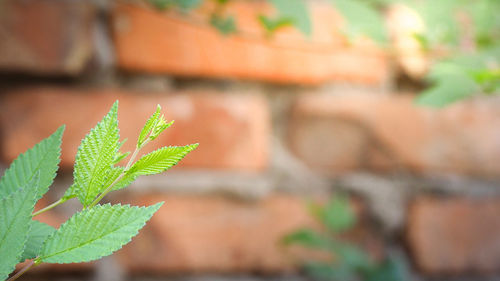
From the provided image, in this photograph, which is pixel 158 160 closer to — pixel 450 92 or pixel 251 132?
pixel 450 92

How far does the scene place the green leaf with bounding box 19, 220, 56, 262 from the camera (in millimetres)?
138

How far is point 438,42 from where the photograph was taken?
44 centimetres

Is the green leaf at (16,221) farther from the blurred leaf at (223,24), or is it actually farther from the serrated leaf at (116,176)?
the blurred leaf at (223,24)


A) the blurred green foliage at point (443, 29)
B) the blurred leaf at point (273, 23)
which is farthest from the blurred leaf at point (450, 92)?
the blurred leaf at point (273, 23)

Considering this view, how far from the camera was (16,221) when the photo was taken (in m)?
0.12

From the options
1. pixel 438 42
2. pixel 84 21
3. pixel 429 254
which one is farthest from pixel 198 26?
pixel 429 254

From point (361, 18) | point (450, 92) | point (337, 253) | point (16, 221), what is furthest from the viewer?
point (337, 253)

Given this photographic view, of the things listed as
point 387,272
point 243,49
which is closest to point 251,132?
point 243,49

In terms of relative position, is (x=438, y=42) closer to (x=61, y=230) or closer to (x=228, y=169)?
→ (x=228, y=169)

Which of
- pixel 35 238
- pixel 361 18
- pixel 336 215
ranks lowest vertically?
pixel 35 238

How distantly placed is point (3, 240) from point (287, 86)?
407 mm

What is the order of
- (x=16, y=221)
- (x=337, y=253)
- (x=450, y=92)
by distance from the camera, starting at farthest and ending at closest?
(x=337, y=253)
(x=450, y=92)
(x=16, y=221)

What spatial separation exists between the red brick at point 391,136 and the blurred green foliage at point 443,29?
7 centimetres

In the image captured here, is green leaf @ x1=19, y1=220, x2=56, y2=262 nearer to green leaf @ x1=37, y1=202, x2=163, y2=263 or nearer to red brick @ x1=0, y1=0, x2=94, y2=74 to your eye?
green leaf @ x1=37, y1=202, x2=163, y2=263
